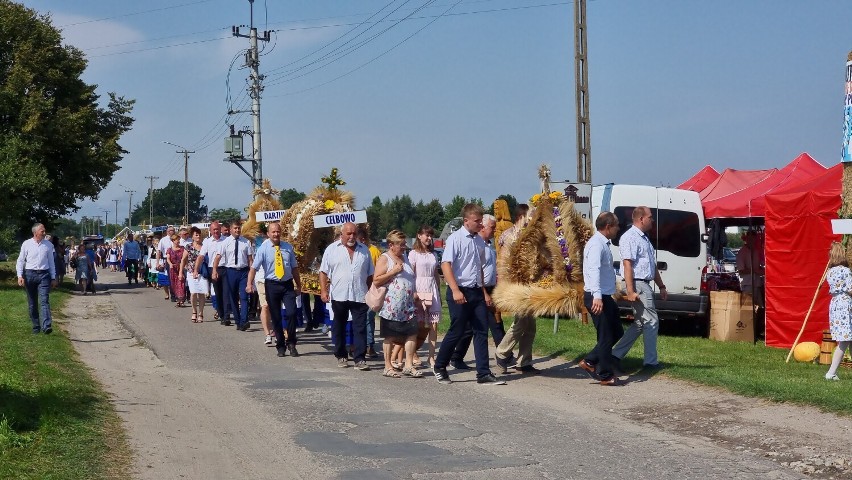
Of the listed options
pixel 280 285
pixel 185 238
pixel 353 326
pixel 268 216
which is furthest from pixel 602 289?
pixel 185 238

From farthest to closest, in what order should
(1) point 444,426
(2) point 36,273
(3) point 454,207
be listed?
(3) point 454,207, (2) point 36,273, (1) point 444,426

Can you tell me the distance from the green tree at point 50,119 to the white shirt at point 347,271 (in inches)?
838

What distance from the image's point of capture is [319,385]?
37.2 feet

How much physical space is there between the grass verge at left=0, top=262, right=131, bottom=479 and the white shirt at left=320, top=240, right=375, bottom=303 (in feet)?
10.3

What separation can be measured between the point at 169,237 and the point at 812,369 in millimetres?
17736

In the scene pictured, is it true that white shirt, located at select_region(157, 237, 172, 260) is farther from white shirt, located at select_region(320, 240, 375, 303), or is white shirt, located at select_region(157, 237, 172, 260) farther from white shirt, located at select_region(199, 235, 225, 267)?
white shirt, located at select_region(320, 240, 375, 303)

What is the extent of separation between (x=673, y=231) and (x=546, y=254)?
7304 millimetres

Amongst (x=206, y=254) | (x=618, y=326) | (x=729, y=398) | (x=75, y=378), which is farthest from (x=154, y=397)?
(x=206, y=254)

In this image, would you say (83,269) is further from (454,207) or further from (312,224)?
(454,207)

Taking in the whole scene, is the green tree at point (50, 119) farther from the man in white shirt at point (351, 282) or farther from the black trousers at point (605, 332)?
the black trousers at point (605, 332)

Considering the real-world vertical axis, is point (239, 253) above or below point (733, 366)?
above

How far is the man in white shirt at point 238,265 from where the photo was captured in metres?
17.9

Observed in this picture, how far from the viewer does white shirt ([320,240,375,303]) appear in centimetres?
1262

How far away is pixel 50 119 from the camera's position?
110 feet
